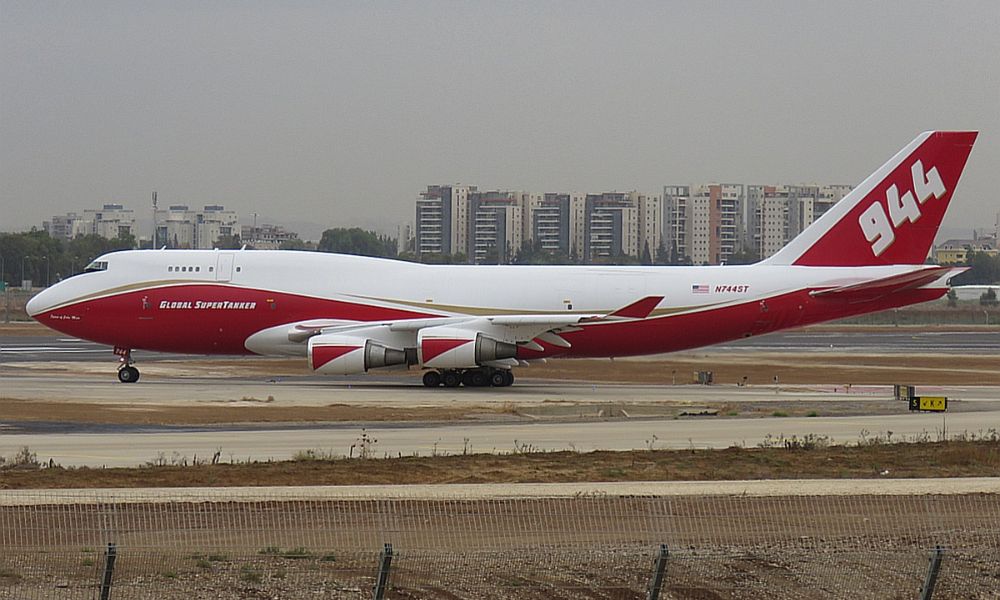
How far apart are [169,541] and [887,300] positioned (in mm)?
36754

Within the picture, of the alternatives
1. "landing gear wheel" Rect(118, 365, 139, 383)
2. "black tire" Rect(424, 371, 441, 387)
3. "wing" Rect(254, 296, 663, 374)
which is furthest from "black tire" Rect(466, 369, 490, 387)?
"landing gear wheel" Rect(118, 365, 139, 383)

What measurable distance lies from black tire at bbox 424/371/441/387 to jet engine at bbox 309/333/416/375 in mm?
1545

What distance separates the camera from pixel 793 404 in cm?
4109

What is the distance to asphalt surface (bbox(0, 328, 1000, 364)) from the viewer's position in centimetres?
6750

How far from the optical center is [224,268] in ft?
163

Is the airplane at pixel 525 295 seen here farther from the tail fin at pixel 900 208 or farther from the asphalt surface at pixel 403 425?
the asphalt surface at pixel 403 425

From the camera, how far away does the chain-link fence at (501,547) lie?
14500 millimetres

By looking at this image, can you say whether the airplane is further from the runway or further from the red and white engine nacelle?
the runway

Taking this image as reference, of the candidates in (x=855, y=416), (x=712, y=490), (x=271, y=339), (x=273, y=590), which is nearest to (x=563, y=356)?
(x=271, y=339)

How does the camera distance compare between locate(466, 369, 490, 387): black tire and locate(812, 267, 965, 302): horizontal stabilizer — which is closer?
locate(812, 267, 965, 302): horizontal stabilizer

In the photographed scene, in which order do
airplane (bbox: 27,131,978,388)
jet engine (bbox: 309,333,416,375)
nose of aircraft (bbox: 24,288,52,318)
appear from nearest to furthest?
jet engine (bbox: 309,333,416,375) → airplane (bbox: 27,131,978,388) → nose of aircraft (bbox: 24,288,52,318)

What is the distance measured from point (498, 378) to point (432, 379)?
240cm

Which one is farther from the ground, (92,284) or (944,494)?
(92,284)

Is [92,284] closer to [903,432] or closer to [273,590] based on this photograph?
[903,432]
